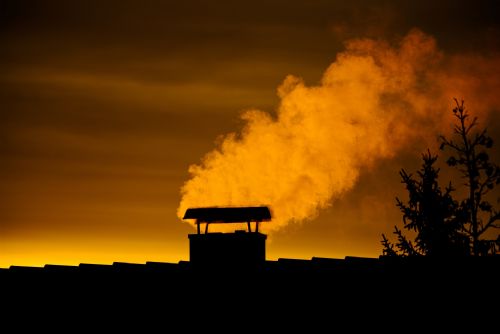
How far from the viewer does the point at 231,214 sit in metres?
21.4

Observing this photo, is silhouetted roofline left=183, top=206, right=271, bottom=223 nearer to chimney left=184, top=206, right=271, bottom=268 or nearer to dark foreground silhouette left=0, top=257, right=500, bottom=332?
chimney left=184, top=206, right=271, bottom=268

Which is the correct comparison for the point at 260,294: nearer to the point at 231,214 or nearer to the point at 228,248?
the point at 228,248

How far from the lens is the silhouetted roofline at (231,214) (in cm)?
2092

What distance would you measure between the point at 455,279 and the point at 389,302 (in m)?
1.30

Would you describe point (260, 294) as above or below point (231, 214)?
below

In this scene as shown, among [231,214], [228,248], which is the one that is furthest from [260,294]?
[231,214]

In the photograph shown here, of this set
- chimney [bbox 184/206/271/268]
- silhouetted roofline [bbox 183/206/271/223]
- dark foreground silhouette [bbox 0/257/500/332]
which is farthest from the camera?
silhouetted roofline [bbox 183/206/271/223]

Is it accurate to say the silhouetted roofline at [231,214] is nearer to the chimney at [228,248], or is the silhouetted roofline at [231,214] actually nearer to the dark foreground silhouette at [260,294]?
the chimney at [228,248]

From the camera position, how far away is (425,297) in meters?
14.8

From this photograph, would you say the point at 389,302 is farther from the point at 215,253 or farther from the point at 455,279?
the point at 215,253

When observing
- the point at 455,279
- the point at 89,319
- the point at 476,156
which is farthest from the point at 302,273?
the point at 476,156

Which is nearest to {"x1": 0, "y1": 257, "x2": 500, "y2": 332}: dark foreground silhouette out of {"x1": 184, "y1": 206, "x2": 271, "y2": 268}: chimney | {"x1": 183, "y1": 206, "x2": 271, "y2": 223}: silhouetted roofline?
{"x1": 184, "y1": 206, "x2": 271, "y2": 268}: chimney

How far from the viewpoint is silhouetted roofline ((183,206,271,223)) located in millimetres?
20922

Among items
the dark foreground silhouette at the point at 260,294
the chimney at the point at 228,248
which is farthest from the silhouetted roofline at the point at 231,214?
the dark foreground silhouette at the point at 260,294
